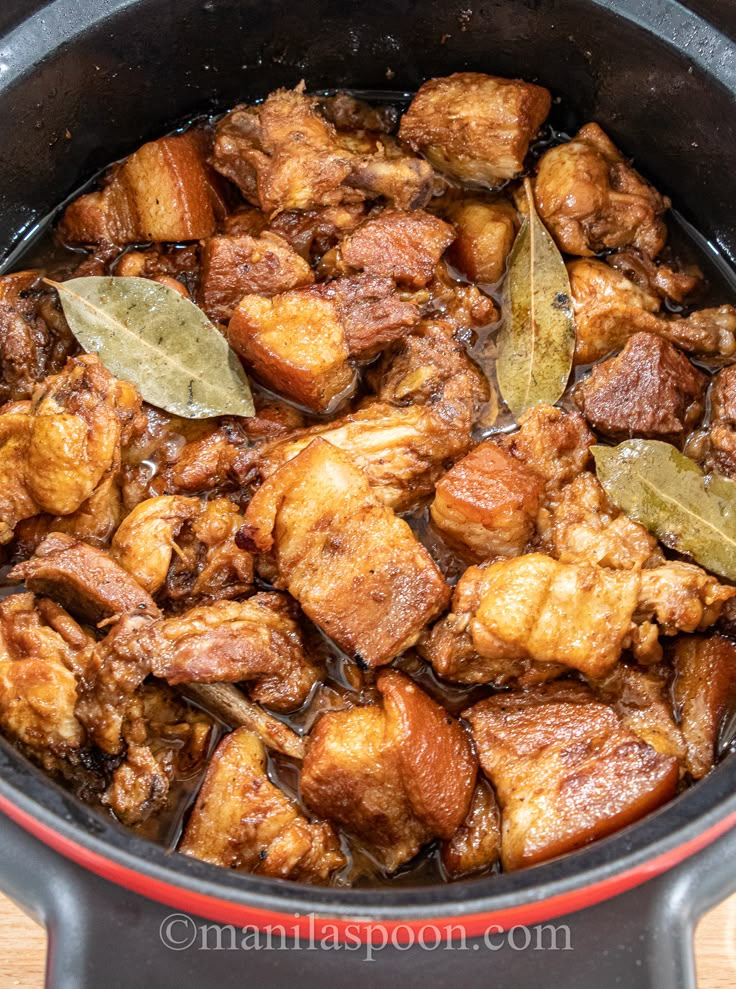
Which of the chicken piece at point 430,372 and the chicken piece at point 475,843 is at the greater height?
the chicken piece at point 430,372

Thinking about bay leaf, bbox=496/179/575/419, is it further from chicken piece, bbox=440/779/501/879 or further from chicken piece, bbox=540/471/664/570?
chicken piece, bbox=440/779/501/879

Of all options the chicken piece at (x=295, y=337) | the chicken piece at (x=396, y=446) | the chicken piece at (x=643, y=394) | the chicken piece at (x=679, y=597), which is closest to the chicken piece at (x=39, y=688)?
the chicken piece at (x=396, y=446)

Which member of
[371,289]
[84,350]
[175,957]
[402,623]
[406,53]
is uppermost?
[406,53]

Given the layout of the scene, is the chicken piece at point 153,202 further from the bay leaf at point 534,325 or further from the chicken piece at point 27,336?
the bay leaf at point 534,325

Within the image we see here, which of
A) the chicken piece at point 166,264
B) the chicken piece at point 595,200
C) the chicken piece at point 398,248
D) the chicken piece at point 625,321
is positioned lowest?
the chicken piece at point 166,264

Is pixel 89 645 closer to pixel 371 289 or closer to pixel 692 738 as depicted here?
pixel 371 289

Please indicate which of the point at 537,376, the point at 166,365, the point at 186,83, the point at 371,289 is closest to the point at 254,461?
the point at 166,365
